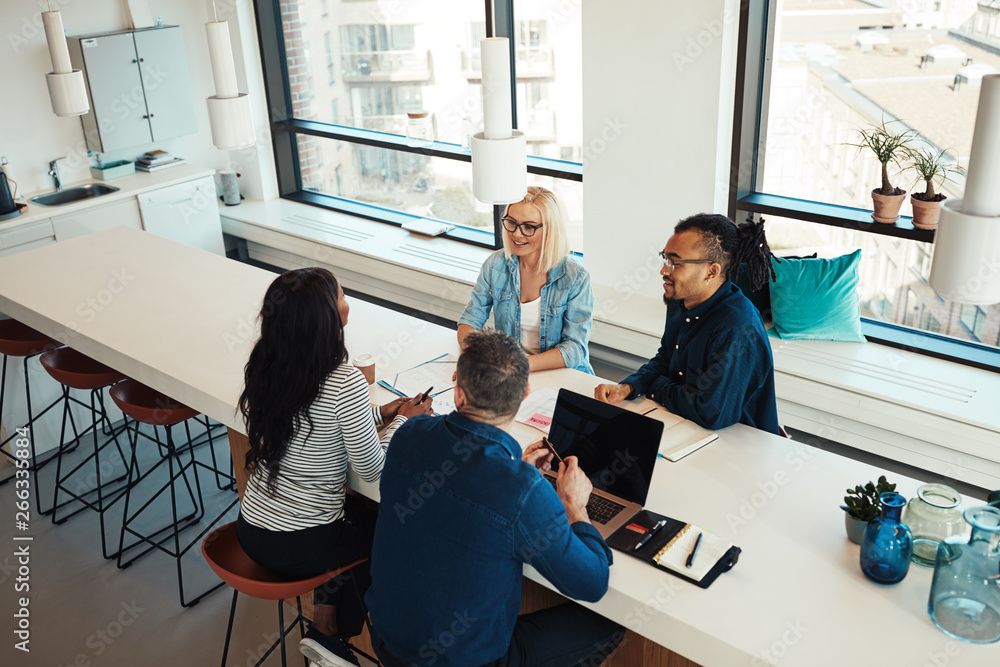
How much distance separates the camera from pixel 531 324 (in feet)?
10.2

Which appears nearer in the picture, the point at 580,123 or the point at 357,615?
the point at 357,615

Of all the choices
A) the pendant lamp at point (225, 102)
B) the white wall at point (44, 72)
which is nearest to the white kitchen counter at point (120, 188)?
the white wall at point (44, 72)

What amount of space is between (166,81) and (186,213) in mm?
903

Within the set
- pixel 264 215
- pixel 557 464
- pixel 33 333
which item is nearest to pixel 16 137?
pixel 264 215

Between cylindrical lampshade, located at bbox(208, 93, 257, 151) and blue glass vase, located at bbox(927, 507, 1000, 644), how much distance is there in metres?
2.80

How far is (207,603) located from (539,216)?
197 cm

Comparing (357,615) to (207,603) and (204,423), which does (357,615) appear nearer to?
(207,603)

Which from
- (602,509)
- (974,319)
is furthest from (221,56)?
(974,319)

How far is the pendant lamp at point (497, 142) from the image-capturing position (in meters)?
2.31

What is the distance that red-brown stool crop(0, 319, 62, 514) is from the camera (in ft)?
11.9

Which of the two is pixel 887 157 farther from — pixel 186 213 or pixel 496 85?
pixel 186 213

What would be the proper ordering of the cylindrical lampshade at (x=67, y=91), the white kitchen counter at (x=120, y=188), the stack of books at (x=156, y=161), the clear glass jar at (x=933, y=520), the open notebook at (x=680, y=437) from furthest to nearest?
the stack of books at (x=156, y=161) → the white kitchen counter at (x=120, y=188) → the cylindrical lampshade at (x=67, y=91) → the open notebook at (x=680, y=437) → the clear glass jar at (x=933, y=520)

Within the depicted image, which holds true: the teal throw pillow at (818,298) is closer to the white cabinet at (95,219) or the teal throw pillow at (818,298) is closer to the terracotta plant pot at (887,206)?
the terracotta plant pot at (887,206)

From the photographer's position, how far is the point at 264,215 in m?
5.89
